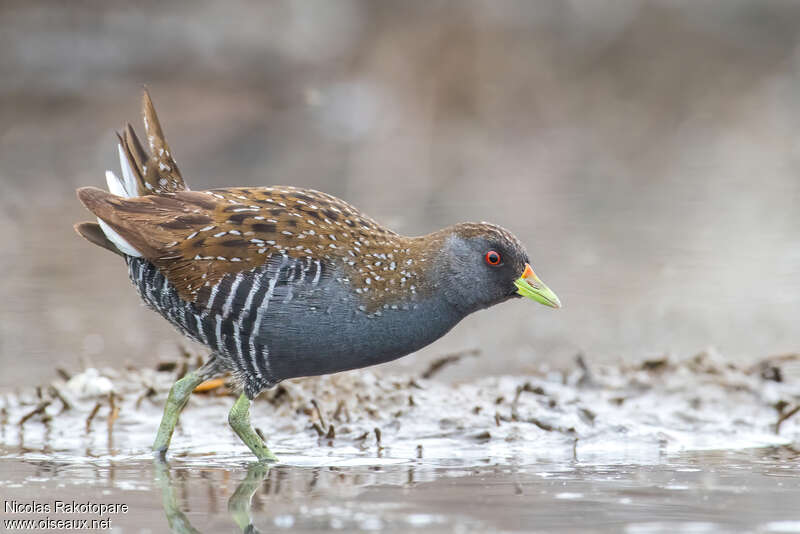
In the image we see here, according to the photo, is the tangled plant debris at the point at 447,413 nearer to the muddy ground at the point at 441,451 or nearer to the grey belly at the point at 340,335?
the muddy ground at the point at 441,451

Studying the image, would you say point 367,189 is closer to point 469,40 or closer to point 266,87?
point 266,87

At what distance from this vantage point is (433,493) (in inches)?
211

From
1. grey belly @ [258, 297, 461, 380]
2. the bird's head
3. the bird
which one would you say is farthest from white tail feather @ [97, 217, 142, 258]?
the bird's head

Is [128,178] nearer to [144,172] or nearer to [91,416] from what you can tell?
[144,172]

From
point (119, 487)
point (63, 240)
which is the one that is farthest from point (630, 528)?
point (63, 240)

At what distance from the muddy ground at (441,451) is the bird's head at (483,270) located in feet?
2.59

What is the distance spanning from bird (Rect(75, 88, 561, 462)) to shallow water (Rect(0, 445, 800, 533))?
522 mm

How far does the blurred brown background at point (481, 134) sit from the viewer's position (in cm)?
1034

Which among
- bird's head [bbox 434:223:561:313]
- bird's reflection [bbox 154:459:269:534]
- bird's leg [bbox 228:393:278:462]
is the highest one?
bird's head [bbox 434:223:561:313]

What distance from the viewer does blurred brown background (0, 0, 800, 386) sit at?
33.9 feet

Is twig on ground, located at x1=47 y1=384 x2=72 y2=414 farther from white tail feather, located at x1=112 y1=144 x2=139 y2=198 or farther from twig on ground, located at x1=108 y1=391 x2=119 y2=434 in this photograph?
white tail feather, located at x1=112 y1=144 x2=139 y2=198

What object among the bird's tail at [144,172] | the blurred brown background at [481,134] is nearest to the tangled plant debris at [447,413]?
the bird's tail at [144,172]

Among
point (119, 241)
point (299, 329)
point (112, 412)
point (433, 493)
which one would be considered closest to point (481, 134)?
point (112, 412)

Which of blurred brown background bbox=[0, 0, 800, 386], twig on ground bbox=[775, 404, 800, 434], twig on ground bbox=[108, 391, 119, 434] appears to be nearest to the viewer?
twig on ground bbox=[108, 391, 119, 434]
